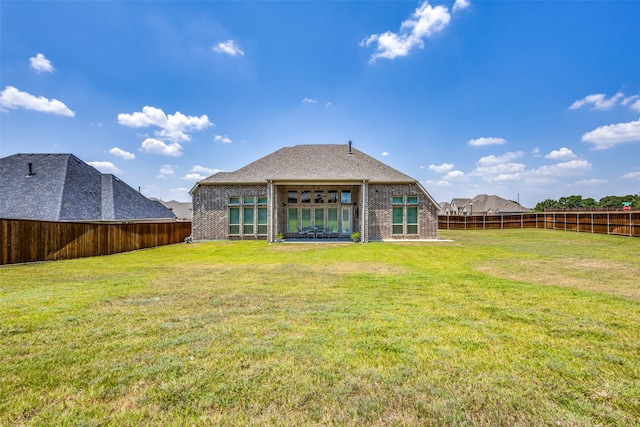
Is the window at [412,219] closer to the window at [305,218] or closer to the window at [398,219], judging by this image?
the window at [398,219]

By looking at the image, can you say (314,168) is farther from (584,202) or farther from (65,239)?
(584,202)

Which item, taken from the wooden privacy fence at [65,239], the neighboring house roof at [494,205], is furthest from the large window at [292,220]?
the neighboring house roof at [494,205]

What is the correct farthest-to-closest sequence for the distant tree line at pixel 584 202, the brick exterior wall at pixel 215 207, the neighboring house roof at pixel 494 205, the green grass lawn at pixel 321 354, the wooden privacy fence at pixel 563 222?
the distant tree line at pixel 584 202
the neighboring house roof at pixel 494 205
the wooden privacy fence at pixel 563 222
the brick exterior wall at pixel 215 207
the green grass lawn at pixel 321 354

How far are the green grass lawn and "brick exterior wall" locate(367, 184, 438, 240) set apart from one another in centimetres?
1162

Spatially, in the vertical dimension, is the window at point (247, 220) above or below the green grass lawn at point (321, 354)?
above

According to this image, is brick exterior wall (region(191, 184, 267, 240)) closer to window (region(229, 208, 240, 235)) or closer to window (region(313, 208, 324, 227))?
window (region(229, 208, 240, 235))

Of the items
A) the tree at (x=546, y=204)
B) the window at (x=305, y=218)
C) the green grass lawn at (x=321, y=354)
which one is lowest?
the green grass lawn at (x=321, y=354)

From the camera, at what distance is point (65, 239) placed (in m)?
11.3

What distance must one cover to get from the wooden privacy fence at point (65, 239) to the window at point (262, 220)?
6161 mm

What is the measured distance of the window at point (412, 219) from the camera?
18.1 metres

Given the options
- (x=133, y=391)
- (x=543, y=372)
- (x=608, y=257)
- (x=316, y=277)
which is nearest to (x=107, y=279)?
(x=316, y=277)

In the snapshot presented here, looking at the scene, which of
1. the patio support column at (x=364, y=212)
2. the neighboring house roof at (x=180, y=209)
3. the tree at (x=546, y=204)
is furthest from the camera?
the tree at (x=546, y=204)

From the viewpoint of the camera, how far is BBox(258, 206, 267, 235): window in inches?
724

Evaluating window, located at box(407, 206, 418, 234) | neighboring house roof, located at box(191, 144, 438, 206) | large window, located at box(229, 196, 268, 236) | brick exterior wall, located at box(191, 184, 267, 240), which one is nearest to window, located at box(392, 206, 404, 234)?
window, located at box(407, 206, 418, 234)
